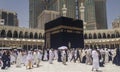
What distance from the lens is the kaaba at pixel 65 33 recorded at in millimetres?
28052

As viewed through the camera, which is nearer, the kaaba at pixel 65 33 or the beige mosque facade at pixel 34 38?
the kaaba at pixel 65 33

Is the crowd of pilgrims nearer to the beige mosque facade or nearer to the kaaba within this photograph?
the kaaba

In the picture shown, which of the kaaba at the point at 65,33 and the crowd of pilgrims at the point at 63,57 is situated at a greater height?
the kaaba at the point at 65,33

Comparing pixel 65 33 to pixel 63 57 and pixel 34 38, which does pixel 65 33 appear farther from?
pixel 34 38

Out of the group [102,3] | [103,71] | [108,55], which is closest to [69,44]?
[108,55]

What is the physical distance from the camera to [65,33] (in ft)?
92.5

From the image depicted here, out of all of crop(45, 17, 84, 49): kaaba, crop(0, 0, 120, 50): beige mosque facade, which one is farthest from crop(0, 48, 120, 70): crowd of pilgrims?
crop(0, 0, 120, 50): beige mosque facade

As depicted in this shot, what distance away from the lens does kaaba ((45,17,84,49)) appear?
28052mm

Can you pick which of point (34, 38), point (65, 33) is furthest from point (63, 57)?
point (34, 38)

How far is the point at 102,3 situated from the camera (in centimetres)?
10656

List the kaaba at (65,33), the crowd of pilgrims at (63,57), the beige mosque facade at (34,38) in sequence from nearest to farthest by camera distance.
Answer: the crowd of pilgrims at (63,57), the kaaba at (65,33), the beige mosque facade at (34,38)

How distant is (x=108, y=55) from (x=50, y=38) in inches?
576

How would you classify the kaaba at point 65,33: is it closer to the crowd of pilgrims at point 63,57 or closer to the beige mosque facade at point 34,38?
the crowd of pilgrims at point 63,57

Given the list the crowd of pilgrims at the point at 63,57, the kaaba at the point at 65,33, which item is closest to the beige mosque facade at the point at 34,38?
the kaaba at the point at 65,33
